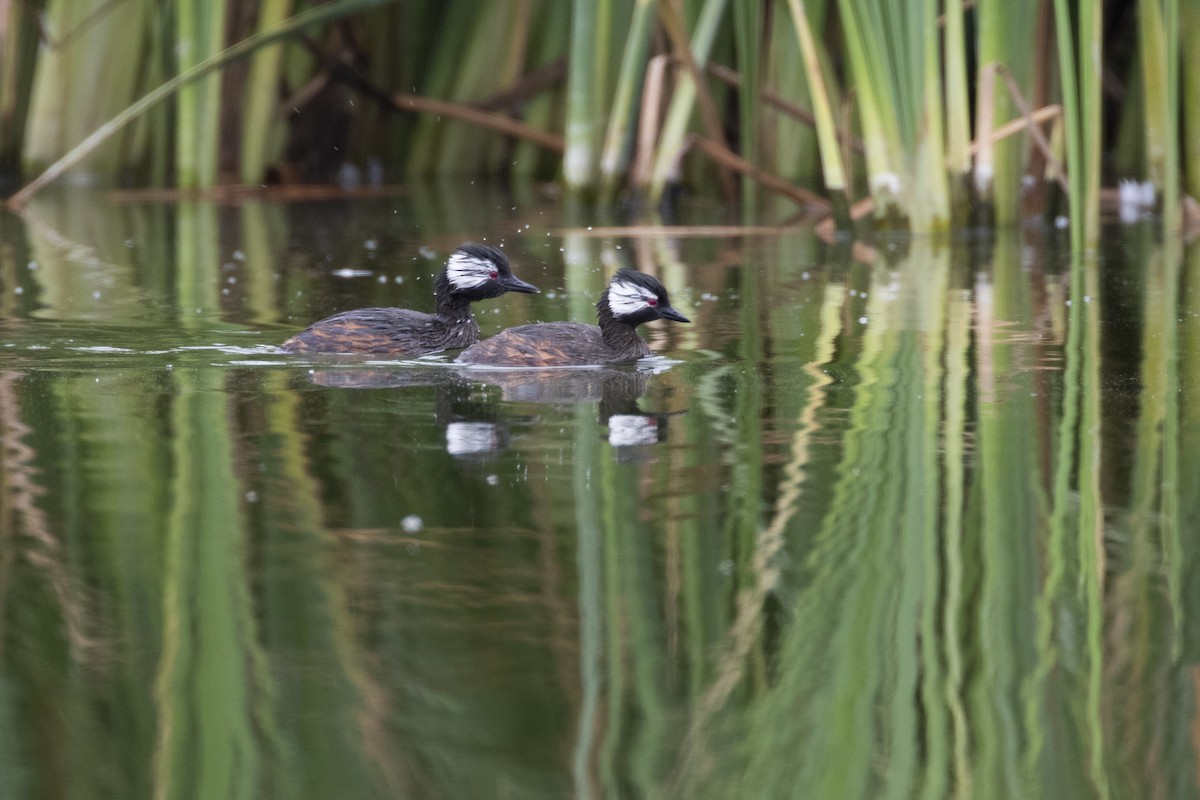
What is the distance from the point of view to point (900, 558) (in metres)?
4.27

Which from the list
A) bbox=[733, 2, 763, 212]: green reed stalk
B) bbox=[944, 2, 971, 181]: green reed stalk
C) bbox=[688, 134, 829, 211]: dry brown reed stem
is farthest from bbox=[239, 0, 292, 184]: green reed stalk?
bbox=[944, 2, 971, 181]: green reed stalk

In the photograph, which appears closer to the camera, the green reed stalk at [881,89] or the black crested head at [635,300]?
the black crested head at [635,300]

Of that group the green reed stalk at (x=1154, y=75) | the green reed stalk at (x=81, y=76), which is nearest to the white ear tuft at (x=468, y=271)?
the green reed stalk at (x=1154, y=75)

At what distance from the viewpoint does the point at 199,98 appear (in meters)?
13.9

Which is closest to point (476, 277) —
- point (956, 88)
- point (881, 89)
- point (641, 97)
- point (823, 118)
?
point (881, 89)

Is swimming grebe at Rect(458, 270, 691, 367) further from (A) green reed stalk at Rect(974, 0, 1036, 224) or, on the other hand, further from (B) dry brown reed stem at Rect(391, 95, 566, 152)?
(B) dry brown reed stem at Rect(391, 95, 566, 152)

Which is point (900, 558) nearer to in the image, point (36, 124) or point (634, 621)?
point (634, 621)

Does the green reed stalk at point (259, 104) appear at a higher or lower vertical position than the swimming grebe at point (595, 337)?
higher

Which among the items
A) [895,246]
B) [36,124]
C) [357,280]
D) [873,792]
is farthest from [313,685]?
[36,124]

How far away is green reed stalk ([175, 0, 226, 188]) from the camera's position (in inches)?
508

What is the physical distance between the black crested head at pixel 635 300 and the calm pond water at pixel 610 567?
36 cm

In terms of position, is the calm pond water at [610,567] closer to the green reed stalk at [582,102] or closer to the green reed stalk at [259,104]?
the green reed stalk at [582,102]

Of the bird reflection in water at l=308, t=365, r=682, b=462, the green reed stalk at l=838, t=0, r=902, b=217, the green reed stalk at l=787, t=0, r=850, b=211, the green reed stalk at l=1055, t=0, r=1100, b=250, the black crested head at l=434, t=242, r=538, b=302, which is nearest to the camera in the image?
the bird reflection in water at l=308, t=365, r=682, b=462

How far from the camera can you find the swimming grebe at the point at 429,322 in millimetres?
7570
